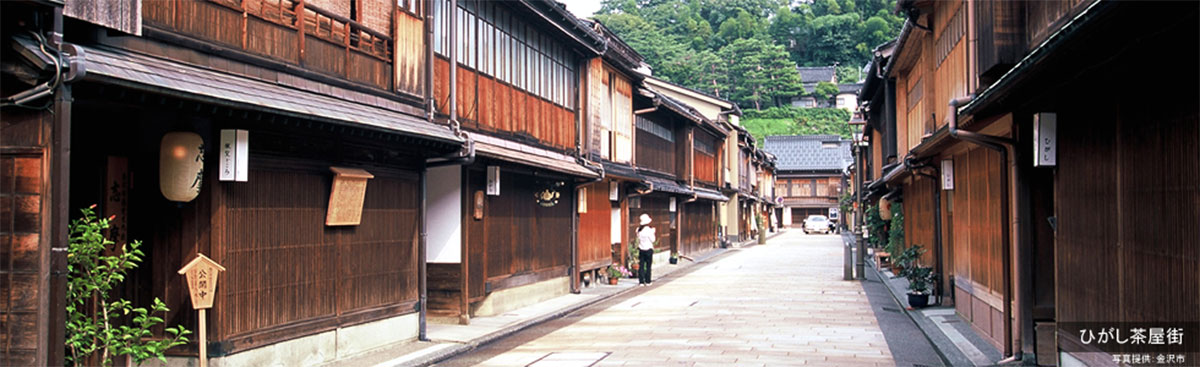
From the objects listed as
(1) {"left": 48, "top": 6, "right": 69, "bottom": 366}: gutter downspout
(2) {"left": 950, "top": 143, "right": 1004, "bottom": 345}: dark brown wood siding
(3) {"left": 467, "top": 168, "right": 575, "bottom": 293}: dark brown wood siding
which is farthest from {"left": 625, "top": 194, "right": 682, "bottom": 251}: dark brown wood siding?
(1) {"left": 48, "top": 6, "right": 69, "bottom": 366}: gutter downspout

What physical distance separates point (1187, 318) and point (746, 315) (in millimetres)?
13183

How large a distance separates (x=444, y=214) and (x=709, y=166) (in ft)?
109

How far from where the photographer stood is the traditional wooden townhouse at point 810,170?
297ft

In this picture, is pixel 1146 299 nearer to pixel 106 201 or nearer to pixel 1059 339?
pixel 1059 339

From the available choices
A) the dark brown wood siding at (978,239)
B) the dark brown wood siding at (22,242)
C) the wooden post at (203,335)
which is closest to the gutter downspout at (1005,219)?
the dark brown wood siding at (978,239)

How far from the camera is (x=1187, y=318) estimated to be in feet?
23.6

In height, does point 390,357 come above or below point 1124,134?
below

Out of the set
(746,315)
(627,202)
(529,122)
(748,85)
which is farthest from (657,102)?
(748,85)

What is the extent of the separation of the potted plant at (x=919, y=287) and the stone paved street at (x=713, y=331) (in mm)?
1093

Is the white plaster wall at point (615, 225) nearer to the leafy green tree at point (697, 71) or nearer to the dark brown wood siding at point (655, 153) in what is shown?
the dark brown wood siding at point (655, 153)

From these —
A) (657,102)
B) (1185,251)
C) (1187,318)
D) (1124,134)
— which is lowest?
(1187,318)

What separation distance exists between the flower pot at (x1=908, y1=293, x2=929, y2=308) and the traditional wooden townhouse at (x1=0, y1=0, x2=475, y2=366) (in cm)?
1123

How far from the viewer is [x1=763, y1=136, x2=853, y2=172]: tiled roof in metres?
90.2

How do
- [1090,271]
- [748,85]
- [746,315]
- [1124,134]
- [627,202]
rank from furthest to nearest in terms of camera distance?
[748,85]
[627,202]
[746,315]
[1090,271]
[1124,134]
